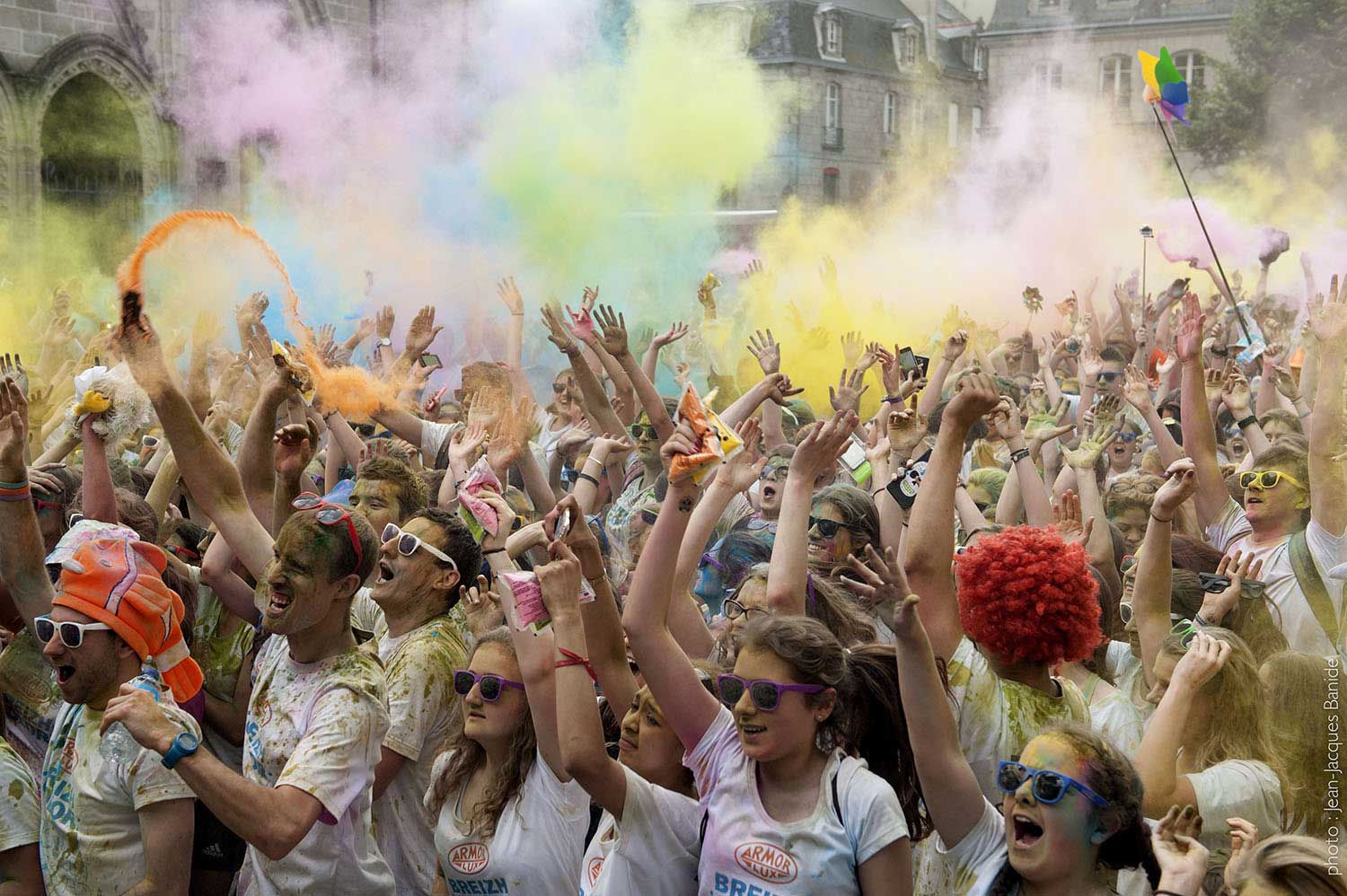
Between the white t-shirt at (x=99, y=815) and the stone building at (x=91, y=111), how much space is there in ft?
43.1

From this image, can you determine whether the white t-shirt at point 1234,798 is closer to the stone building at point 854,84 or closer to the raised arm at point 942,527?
the raised arm at point 942,527

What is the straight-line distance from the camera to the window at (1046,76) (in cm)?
2372

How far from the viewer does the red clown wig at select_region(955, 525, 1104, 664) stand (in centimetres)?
341

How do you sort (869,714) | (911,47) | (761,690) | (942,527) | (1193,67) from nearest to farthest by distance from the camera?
(761,690), (869,714), (942,527), (911,47), (1193,67)

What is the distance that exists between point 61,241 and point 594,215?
6786mm

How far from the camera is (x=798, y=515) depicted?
12.5ft

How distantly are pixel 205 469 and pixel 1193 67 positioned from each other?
2563 cm

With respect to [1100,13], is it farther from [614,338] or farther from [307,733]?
[307,733]

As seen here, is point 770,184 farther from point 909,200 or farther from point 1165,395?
point 1165,395

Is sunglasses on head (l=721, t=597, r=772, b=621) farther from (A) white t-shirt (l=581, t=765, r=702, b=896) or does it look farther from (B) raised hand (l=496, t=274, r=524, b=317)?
(B) raised hand (l=496, t=274, r=524, b=317)

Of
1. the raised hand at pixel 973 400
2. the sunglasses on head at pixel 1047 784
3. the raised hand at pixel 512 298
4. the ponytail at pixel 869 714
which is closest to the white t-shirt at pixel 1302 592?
the raised hand at pixel 973 400

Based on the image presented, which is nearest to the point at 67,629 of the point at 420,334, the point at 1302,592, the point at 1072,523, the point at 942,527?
the point at 942,527

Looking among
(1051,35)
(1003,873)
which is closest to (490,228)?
(1003,873)

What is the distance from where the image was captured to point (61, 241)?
52.0 feet
